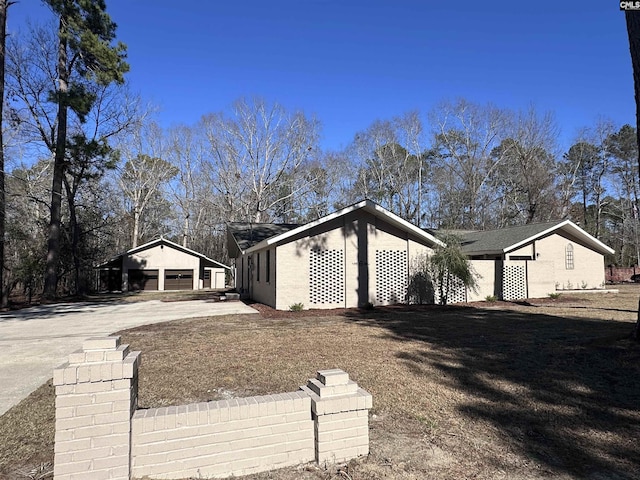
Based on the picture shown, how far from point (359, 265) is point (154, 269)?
20419mm

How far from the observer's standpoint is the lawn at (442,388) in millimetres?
3205

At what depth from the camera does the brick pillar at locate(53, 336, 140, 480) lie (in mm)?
2621

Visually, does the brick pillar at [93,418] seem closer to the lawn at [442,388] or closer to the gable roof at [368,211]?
the lawn at [442,388]

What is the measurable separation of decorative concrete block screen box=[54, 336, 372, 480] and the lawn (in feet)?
0.63

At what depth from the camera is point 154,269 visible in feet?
99.4

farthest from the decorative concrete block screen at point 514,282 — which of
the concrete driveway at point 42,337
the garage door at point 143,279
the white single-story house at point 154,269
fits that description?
the garage door at point 143,279

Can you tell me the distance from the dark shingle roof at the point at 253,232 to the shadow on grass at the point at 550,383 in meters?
10.1

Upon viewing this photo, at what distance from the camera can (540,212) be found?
111 ft

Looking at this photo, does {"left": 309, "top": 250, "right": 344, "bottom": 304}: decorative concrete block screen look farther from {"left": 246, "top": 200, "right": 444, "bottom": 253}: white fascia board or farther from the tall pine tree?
the tall pine tree

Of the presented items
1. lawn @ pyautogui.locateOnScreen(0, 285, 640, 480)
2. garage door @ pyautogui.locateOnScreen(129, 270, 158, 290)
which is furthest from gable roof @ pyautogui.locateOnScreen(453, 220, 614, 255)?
garage door @ pyautogui.locateOnScreen(129, 270, 158, 290)

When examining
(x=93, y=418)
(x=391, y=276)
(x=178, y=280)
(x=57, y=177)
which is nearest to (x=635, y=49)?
(x=93, y=418)

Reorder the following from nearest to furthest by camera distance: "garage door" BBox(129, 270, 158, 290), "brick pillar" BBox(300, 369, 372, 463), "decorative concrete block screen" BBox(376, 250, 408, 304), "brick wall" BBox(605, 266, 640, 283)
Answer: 1. "brick pillar" BBox(300, 369, 372, 463)
2. "decorative concrete block screen" BBox(376, 250, 408, 304)
3. "garage door" BBox(129, 270, 158, 290)
4. "brick wall" BBox(605, 266, 640, 283)

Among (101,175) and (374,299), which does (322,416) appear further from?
(101,175)

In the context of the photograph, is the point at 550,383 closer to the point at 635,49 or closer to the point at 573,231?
the point at 635,49
